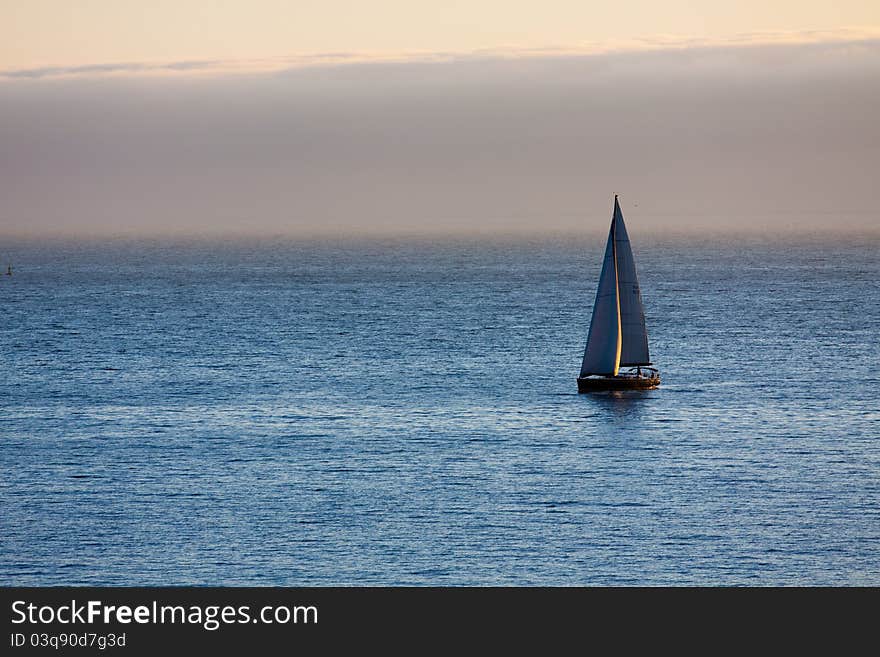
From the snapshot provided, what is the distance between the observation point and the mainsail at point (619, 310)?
385 ft

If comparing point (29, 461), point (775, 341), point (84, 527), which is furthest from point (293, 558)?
point (775, 341)

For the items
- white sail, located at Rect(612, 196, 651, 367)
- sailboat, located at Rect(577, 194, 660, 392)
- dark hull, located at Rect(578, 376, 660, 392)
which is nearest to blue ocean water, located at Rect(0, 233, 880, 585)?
dark hull, located at Rect(578, 376, 660, 392)

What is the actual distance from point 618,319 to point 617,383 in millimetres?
6149

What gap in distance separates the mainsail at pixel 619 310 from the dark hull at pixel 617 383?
1.77 metres

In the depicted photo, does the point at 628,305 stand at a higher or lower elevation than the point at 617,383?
higher

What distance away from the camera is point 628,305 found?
118 m

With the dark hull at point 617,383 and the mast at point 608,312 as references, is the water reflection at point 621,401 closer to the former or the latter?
the dark hull at point 617,383

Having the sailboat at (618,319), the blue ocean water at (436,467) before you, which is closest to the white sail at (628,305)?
the sailboat at (618,319)

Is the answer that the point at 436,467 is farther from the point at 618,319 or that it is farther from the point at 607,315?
the point at 618,319

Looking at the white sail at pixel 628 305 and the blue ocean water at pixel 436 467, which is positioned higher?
the white sail at pixel 628 305

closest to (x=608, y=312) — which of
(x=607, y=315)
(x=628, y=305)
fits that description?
(x=607, y=315)

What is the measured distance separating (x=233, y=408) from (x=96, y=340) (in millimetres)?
58566
